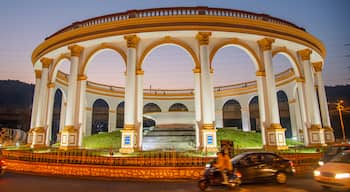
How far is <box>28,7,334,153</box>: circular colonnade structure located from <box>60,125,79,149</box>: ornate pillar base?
0.05 m

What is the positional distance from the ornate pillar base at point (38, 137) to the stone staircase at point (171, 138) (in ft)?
→ 23.9

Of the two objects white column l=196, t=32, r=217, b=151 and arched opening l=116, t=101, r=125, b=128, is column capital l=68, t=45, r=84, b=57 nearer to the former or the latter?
white column l=196, t=32, r=217, b=151

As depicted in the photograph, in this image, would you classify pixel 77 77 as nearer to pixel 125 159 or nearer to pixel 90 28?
pixel 90 28

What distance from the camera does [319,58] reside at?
17.0m

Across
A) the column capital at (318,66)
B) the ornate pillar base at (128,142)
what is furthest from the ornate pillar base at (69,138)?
the column capital at (318,66)

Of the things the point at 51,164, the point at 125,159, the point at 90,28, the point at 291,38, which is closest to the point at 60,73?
the point at 90,28

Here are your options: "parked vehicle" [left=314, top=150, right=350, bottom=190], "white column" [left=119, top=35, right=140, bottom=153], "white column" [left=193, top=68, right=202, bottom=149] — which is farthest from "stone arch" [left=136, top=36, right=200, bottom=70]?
"parked vehicle" [left=314, top=150, right=350, bottom=190]

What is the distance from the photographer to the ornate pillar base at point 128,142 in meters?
11.8

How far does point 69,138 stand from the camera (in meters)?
13.4

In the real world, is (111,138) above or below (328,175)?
above

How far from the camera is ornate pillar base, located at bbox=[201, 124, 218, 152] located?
453 inches

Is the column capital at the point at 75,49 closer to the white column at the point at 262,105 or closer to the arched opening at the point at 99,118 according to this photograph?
the white column at the point at 262,105

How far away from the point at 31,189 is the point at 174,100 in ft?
75.5

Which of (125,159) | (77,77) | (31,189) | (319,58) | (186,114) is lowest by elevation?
(31,189)
